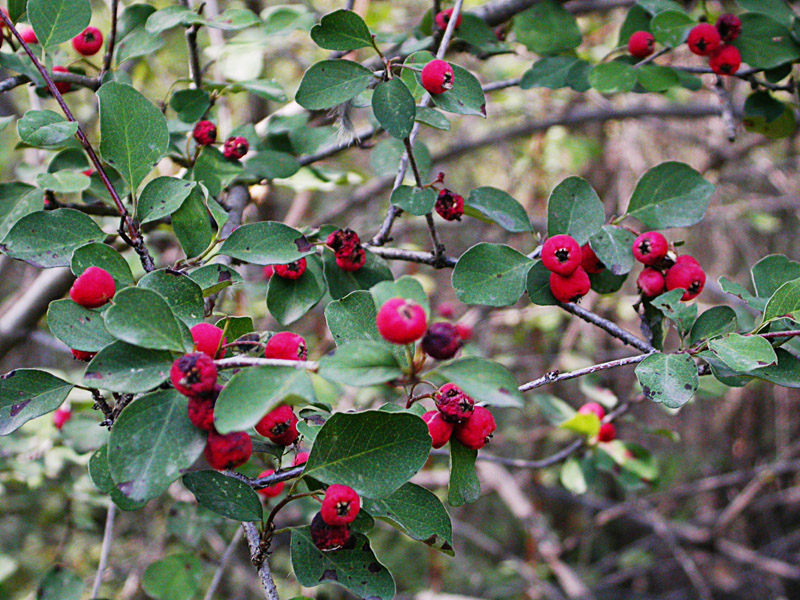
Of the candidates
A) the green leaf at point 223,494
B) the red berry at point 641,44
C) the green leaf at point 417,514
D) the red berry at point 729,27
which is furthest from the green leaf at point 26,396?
the red berry at point 729,27

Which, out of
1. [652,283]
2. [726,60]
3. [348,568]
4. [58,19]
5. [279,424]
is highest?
[58,19]

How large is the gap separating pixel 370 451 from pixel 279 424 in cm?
14

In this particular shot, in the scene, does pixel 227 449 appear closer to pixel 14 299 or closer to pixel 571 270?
pixel 571 270

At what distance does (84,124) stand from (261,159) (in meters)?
1.98

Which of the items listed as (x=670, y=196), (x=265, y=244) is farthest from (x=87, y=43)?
(x=670, y=196)

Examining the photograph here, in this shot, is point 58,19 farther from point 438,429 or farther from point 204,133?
point 438,429

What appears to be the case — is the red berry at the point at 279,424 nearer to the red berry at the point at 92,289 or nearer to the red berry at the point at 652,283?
the red berry at the point at 92,289

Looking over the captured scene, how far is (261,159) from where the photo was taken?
1.44 meters

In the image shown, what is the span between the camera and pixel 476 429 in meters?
0.95

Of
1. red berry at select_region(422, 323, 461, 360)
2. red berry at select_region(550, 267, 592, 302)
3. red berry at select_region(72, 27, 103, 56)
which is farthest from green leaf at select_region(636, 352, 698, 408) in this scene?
red berry at select_region(72, 27, 103, 56)

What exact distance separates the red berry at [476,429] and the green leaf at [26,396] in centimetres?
61

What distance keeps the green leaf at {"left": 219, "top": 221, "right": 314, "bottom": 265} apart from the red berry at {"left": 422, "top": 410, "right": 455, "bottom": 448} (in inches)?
14.2

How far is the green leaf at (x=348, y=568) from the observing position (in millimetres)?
933

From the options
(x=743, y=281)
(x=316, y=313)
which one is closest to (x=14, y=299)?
(x=316, y=313)
